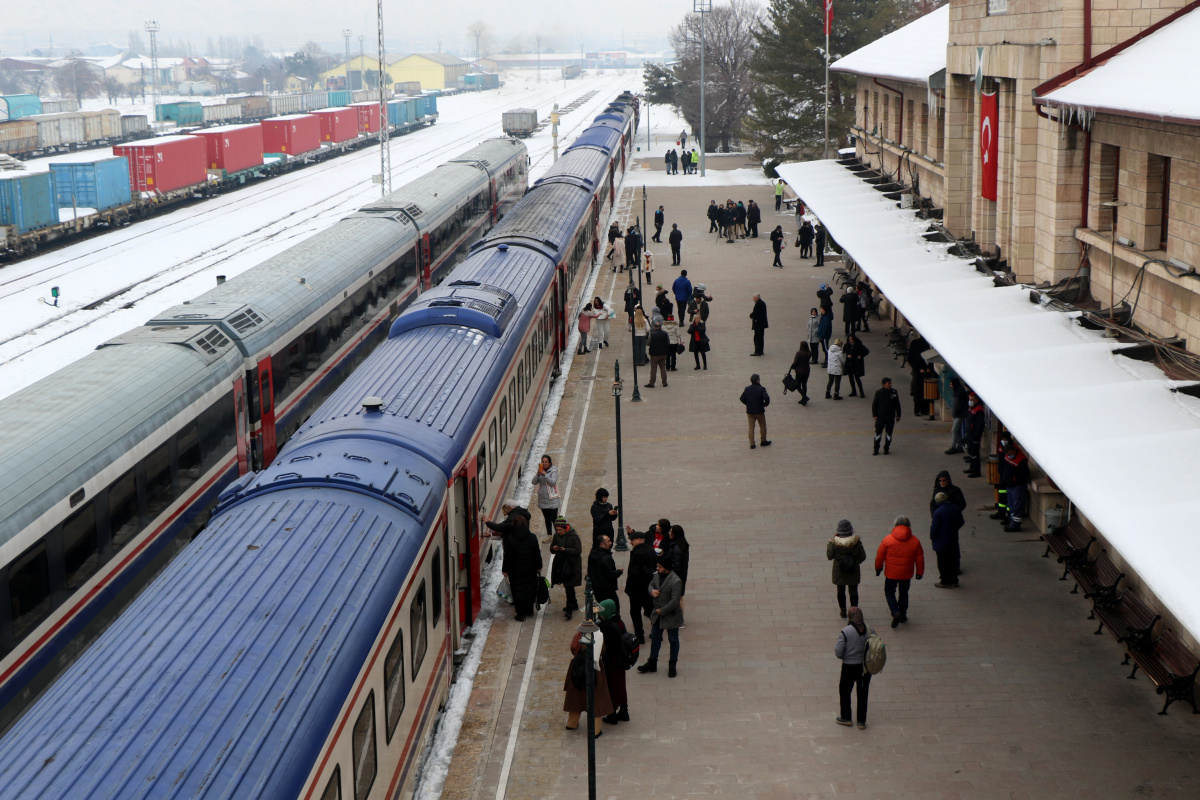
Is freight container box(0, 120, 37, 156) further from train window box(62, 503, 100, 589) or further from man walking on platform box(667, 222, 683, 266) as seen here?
train window box(62, 503, 100, 589)

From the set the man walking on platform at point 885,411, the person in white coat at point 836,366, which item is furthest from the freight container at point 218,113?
the man walking on platform at point 885,411

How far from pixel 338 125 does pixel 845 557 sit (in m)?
73.6

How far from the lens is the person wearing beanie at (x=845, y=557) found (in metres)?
12.8

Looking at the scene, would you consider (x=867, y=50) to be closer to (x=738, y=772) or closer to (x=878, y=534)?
(x=878, y=534)

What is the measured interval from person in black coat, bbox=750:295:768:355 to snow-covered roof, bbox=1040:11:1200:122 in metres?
11.3

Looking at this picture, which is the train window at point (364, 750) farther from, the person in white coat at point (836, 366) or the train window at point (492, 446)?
the person in white coat at point (836, 366)

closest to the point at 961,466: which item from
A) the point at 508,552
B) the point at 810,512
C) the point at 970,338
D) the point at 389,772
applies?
the point at 810,512

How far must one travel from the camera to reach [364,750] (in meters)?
7.82

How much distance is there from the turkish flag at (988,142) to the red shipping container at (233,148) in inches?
1837

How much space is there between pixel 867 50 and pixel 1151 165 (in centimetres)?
2174

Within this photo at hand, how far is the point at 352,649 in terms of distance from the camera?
7367 millimetres

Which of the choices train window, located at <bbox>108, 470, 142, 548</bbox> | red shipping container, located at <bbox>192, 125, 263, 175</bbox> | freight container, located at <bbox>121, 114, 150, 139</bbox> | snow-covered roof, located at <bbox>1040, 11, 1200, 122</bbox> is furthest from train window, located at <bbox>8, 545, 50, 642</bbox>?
freight container, located at <bbox>121, 114, 150, 139</bbox>

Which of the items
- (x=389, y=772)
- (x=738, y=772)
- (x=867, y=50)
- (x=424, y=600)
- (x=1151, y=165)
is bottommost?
(x=738, y=772)

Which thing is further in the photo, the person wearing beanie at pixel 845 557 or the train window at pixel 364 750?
the person wearing beanie at pixel 845 557
